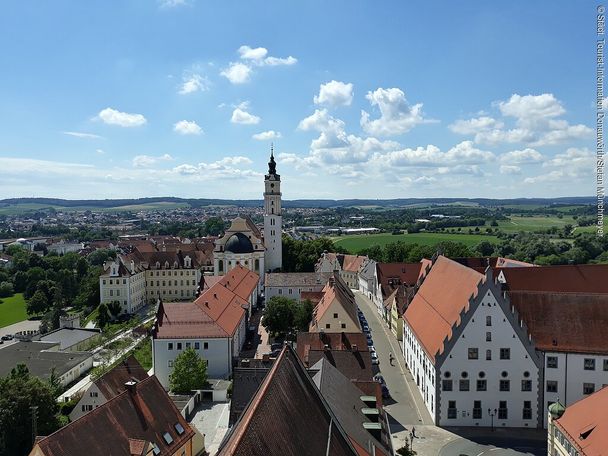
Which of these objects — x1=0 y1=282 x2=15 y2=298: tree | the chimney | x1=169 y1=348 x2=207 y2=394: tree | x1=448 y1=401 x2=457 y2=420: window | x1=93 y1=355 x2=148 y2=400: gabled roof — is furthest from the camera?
x1=0 y1=282 x2=15 y2=298: tree

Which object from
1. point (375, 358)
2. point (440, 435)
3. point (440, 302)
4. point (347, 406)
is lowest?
point (440, 435)

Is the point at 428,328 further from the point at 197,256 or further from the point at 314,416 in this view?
the point at 197,256

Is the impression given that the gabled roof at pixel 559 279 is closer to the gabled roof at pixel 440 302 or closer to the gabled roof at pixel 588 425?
the gabled roof at pixel 440 302

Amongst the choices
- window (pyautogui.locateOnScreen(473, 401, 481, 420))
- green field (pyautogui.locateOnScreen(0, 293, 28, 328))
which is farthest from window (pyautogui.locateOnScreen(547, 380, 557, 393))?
green field (pyautogui.locateOnScreen(0, 293, 28, 328))

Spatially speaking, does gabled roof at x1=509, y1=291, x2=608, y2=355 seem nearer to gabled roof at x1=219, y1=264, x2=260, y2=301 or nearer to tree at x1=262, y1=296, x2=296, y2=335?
tree at x1=262, y1=296, x2=296, y2=335

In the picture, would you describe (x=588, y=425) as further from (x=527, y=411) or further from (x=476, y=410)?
(x=476, y=410)

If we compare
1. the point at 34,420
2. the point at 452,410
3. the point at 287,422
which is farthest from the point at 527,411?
the point at 34,420
